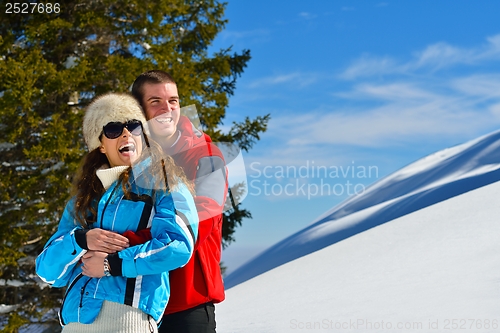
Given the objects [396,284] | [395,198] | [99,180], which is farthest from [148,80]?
[395,198]

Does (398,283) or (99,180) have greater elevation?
(99,180)

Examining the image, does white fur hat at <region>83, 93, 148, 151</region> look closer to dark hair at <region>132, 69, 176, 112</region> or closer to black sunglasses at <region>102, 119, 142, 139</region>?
black sunglasses at <region>102, 119, 142, 139</region>

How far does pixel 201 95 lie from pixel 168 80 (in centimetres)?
786

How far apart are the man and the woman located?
0.26ft

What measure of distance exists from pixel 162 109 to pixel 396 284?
316cm

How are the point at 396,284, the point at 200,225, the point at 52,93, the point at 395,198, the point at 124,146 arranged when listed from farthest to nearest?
the point at 395,198 < the point at 52,93 < the point at 396,284 < the point at 124,146 < the point at 200,225

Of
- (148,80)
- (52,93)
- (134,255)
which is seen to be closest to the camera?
(134,255)

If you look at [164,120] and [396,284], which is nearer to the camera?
[164,120]

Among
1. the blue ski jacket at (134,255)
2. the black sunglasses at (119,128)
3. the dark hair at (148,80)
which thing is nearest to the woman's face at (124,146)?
the black sunglasses at (119,128)

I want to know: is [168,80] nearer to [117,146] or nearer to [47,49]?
[117,146]

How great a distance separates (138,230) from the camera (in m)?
2.00

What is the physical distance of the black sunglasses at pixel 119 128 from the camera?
7.18 feet

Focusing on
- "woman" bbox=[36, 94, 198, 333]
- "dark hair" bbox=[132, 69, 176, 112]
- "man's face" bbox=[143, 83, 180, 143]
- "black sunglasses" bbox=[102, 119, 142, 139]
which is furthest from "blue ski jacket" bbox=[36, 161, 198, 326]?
"dark hair" bbox=[132, 69, 176, 112]

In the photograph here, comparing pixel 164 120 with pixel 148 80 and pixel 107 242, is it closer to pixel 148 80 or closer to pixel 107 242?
pixel 148 80
